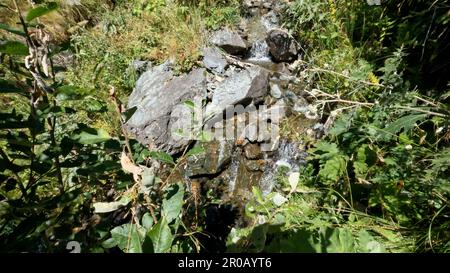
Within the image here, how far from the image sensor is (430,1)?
8.04 feet

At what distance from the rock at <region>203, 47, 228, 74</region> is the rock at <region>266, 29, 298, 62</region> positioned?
0.70 metres

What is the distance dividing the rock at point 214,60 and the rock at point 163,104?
140 millimetres

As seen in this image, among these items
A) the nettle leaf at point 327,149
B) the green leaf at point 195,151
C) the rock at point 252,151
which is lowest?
the rock at point 252,151

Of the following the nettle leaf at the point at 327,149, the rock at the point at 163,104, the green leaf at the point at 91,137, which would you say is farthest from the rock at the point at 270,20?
the green leaf at the point at 91,137

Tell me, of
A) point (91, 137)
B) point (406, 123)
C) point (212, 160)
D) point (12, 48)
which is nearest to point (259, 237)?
point (91, 137)

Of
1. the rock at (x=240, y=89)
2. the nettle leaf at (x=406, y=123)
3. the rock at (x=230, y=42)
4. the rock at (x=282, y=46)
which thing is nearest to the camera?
the nettle leaf at (x=406, y=123)

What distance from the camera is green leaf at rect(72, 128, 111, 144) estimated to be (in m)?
0.96

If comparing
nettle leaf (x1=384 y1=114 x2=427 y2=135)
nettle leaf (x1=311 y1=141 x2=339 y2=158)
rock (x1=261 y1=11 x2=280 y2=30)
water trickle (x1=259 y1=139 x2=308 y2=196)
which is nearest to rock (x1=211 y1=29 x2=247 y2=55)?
rock (x1=261 y1=11 x2=280 y2=30)

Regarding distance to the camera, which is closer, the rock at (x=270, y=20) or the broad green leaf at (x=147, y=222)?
the broad green leaf at (x=147, y=222)

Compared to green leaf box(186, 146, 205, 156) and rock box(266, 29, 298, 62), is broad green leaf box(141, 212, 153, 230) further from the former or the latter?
rock box(266, 29, 298, 62)

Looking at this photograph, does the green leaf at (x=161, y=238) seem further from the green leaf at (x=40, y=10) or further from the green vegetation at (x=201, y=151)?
the green leaf at (x=40, y=10)

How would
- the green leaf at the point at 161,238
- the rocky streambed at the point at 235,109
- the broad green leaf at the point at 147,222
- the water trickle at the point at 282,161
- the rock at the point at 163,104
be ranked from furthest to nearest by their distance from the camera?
the rock at the point at 163,104 < the rocky streambed at the point at 235,109 < the water trickle at the point at 282,161 < the broad green leaf at the point at 147,222 < the green leaf at the point at 161,238

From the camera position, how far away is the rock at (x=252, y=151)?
3.57m
